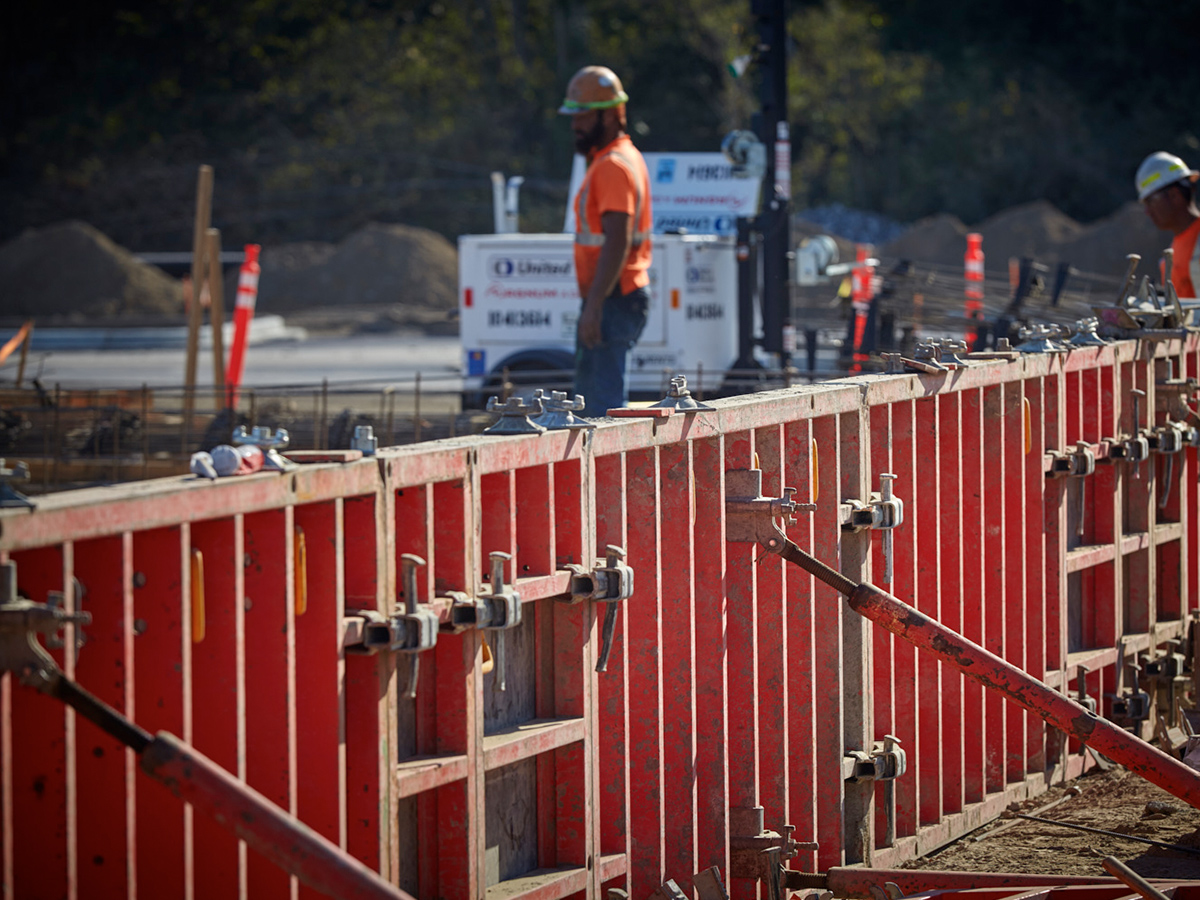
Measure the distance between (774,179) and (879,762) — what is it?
967 cm

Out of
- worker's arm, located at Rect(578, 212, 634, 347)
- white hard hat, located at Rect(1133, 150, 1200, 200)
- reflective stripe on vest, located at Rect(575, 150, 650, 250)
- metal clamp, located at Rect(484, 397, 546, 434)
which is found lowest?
metal clamp, located at Rect(484, 397, 546, 434)

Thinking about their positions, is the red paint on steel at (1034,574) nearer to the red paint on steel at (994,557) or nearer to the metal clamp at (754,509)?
the red paint on steel at (994,557)

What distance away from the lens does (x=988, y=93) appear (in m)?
50.3

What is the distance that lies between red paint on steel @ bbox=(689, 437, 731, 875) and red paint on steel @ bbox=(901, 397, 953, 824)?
50.4 inches

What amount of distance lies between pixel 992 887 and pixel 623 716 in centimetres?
126

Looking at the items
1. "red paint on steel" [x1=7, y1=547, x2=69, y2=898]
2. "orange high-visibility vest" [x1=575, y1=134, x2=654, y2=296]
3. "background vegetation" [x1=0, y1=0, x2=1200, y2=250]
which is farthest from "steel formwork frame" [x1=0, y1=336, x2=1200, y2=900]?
"background vegetation" [x1=0, y1=0, x2=1200, y2=250]

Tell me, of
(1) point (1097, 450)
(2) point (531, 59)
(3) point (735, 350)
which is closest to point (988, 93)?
(2) point (531, 59)

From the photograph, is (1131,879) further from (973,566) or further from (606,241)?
(606,241)

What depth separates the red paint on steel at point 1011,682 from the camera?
4.74m

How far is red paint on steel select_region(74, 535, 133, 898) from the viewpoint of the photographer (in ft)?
9.96

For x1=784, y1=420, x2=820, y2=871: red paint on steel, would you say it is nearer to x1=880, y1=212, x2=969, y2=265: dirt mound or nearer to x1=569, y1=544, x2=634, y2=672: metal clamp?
x1=569, y1=544, x2=634, y2=672: metal clamp

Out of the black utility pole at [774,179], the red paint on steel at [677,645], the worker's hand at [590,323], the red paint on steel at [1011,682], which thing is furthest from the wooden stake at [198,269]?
the red paint on steel at [1011,682]

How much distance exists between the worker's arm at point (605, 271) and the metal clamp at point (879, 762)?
11.6ft

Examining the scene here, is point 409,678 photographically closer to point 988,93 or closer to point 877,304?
point 877,304
